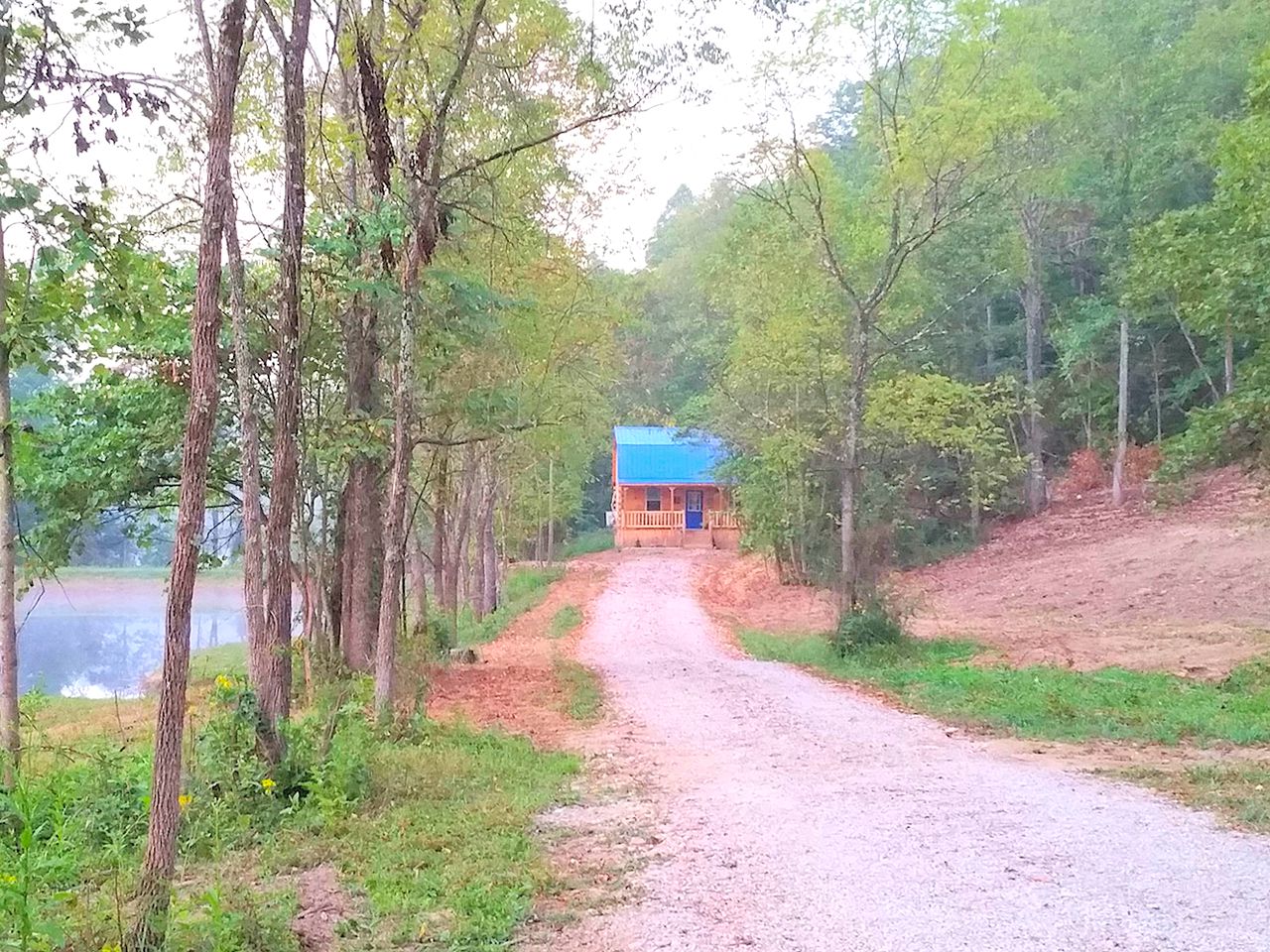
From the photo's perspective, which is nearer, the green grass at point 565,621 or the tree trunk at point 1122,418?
the green grass at point 565,621

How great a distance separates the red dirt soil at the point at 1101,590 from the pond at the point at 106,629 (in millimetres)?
14508

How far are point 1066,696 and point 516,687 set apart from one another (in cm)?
723

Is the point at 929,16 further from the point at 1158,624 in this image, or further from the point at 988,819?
the point at 988,819

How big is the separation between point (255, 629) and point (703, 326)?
38559 millimetres

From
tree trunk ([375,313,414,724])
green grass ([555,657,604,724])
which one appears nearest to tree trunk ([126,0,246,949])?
tree trunk ([375,313,414,724])

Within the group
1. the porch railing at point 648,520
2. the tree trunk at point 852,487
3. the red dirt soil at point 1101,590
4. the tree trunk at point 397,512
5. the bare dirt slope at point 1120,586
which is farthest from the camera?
the porch railing at point 648,520

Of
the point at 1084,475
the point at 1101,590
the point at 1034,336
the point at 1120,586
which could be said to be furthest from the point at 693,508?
the point at 1120,586

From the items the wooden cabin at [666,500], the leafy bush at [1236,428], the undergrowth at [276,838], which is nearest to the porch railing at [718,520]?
the wooden cabin at [666,500]

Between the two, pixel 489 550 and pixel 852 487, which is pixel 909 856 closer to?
pixel 852 487

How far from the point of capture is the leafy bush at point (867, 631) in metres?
16.6

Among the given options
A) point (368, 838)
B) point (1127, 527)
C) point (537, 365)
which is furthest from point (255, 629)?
point (1127, 527)

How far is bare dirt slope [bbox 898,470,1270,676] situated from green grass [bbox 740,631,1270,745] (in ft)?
3.50

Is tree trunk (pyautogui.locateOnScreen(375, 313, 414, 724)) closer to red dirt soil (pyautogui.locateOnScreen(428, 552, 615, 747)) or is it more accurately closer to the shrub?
A: red dirt soil (pyautogui.locateOnScreen(428, 552, 615, 747))

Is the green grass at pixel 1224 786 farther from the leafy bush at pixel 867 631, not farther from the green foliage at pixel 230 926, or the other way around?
the leafy bush at pixel 867 631
